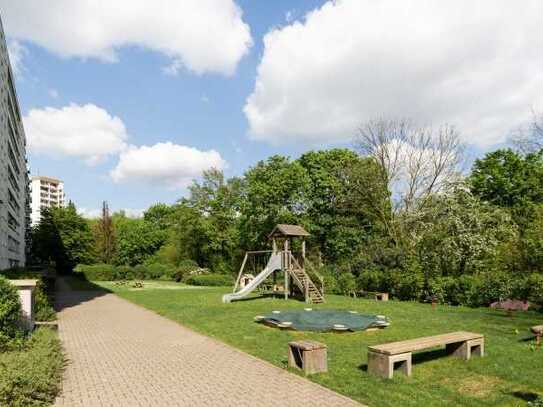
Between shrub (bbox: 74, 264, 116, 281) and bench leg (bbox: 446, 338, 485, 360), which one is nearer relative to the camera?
bench leg (bbox: 446, 338, 485, 360)

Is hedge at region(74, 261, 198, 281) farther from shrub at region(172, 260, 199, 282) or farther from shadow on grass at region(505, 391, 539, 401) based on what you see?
shadow on grass at region(505, 391, 539, 401)

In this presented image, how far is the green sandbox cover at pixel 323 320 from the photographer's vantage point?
12.7 m

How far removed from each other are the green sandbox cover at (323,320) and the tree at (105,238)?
52516 mm

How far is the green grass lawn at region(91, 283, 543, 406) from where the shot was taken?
7.08 metres

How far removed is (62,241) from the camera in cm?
5241

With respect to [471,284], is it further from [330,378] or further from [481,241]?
[330,378]

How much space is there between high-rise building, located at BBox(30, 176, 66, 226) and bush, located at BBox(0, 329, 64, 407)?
14477 centimetres

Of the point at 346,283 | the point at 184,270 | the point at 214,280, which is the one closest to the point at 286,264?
the point at 346,283

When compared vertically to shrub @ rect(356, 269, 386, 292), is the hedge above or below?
below

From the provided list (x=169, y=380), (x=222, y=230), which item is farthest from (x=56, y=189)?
(x=169, y=380)

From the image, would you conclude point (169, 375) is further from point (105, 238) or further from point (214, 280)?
point (105, 238)

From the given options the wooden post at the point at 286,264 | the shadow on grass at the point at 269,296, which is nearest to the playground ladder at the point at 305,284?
the wooden post at the point at 286,264

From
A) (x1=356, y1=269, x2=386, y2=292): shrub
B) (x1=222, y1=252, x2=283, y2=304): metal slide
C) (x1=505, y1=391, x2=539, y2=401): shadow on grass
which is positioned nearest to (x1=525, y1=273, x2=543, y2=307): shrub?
(x1=356, y1=269, x2=386, y2=292): shrub

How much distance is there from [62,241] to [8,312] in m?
47.0
